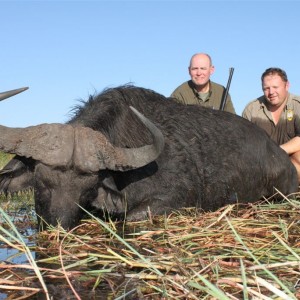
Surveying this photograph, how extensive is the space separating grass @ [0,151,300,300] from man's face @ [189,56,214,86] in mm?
5190

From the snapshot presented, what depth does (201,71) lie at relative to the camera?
9578mm

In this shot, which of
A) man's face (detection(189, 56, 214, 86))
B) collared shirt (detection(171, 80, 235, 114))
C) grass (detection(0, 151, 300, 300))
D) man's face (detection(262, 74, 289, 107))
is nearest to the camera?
grass (detection(0, 151, 300, 300))

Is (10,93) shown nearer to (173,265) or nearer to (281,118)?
(173,265)

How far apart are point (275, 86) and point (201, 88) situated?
60.1 inches

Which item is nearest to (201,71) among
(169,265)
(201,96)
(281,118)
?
(201,96)

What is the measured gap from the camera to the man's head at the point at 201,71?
959cm

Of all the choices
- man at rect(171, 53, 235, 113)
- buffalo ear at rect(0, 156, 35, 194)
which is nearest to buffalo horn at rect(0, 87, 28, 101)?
buffalo ear at rect(0, 156, 35, 194)

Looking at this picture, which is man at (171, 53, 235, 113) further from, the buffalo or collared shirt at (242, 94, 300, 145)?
the buffalo

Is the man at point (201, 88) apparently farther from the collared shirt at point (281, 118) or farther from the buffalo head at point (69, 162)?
the buffalo head at point (69, 162)

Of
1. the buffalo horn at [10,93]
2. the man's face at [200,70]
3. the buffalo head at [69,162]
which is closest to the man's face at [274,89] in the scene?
the man's face at [200,70]

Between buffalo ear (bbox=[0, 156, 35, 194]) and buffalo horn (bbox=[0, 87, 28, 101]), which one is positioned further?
buffalo ear (bbox=[0, 156, 35, 194])

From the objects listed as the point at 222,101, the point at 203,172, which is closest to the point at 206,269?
the point at 203,172

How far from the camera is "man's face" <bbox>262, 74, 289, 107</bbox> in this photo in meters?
8.63

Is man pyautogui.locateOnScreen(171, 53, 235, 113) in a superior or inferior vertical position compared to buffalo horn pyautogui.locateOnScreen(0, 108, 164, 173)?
superior
